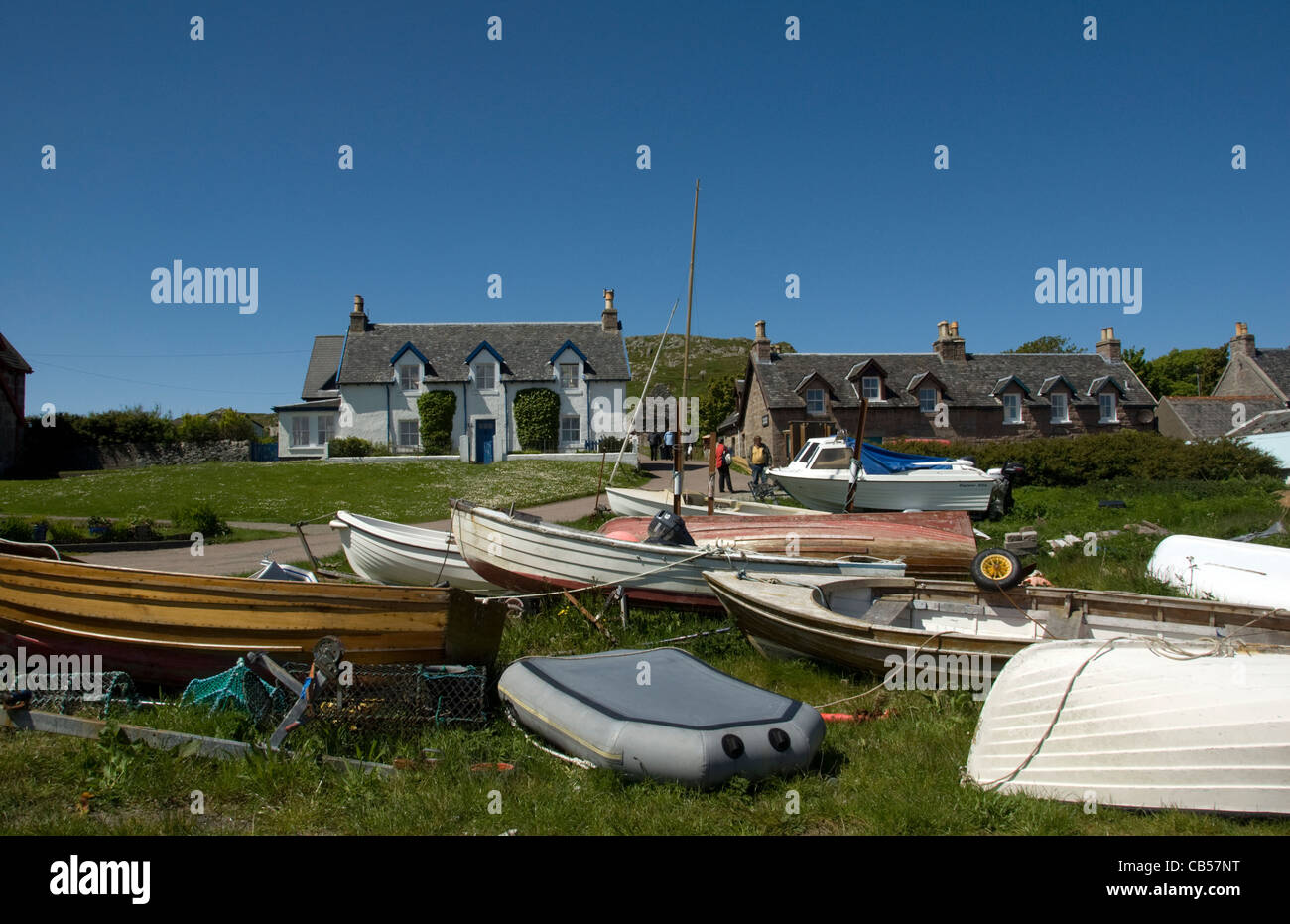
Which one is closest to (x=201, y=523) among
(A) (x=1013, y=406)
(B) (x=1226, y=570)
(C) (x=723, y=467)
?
(C) (x=723, y=467)

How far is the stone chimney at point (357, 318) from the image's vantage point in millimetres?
44938

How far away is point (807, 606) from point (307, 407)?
41798 mm

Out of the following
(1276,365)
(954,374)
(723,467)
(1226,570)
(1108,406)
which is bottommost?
(1226,570)

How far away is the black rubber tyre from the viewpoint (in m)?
8.12

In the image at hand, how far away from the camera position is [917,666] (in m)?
6.91

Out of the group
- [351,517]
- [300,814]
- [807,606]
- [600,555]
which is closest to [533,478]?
[351,517]

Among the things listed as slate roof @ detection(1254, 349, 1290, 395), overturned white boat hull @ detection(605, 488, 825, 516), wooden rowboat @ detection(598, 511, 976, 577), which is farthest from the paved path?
slate roof @ detection(1254, 349, 1290, 395)

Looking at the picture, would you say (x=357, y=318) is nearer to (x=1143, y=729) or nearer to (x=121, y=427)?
(x=121, y=427)

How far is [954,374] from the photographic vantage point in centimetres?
4209

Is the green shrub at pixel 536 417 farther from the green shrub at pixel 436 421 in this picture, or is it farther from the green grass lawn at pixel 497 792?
the green grass lawn at pixel 497 792

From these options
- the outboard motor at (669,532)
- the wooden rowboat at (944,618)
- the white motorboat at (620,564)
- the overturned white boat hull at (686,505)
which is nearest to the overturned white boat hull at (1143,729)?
the wooden rowboat at (944,618)

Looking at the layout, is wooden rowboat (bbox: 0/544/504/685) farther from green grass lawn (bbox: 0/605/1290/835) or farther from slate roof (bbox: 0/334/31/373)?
slate roof (bbox: 0/334/31/373)

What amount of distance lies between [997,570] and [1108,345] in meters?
44.2
